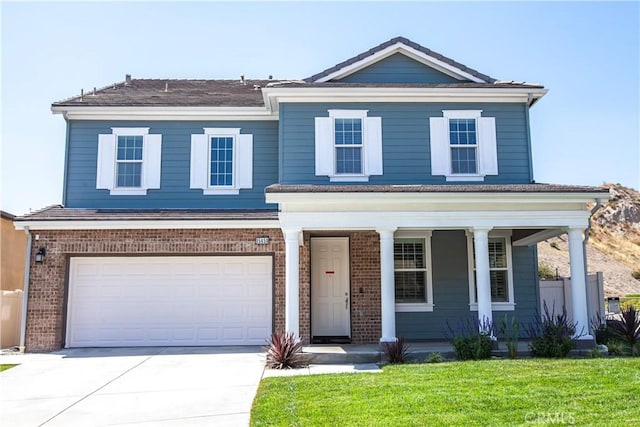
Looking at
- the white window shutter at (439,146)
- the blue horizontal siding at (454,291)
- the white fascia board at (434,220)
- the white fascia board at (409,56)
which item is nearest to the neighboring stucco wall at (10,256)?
the white fascia board at (434,220)

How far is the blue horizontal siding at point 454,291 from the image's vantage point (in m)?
13.3

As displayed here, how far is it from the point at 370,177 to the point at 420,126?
173 cm

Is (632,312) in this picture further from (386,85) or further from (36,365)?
(36,365)

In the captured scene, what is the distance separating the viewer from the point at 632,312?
36.1ft

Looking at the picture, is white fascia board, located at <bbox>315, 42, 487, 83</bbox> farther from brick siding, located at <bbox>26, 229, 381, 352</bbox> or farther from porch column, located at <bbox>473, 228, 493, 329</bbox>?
porch column, located at <bbox>473, 228, 493, 329</bbox>

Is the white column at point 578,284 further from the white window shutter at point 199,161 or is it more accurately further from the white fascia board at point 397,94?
the white window shutter at point 199,161

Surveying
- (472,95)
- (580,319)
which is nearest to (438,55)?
(472,95)

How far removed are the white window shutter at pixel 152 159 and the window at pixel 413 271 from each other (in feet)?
20.1

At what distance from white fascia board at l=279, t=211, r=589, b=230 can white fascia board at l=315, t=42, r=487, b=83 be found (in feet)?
13.0

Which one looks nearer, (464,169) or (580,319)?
(580,319)

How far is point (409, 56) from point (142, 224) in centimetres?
740

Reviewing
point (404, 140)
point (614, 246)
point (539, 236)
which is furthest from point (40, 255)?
point (614, 246)

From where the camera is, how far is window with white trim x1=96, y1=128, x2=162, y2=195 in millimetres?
13930

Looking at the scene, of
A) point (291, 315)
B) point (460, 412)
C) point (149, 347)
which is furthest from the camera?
point (149, 347)
